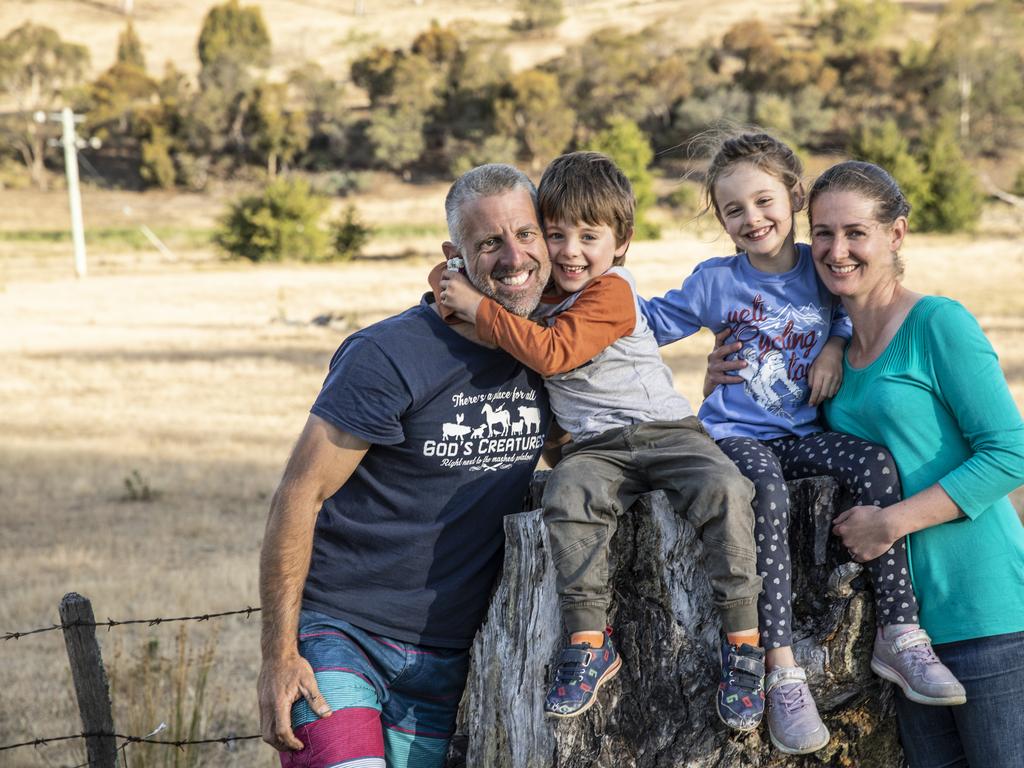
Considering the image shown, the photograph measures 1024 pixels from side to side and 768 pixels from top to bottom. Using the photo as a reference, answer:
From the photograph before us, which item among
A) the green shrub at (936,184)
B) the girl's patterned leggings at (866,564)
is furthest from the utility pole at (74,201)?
the girl's patterned leggings at (866,564)

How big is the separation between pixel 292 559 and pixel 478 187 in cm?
121

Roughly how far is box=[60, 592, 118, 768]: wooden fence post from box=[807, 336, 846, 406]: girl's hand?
274 cm

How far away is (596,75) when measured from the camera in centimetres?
7669

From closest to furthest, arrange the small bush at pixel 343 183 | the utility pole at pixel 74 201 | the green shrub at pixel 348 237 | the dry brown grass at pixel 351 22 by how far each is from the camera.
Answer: the utility pole at pixel 74 201 → the green shrub at pixel 348 237 → the small bush at pixel 343 183 → the dry brown grass at pixel 351 22

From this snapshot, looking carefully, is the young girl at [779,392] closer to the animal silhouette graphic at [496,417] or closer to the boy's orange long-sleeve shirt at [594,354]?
the boy's orange long-sleeve shirt at [594,354]

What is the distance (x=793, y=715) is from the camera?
2.91 meters

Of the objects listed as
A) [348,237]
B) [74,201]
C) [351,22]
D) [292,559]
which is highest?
[351,22]

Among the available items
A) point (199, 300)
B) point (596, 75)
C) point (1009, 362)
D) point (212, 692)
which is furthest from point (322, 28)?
point (212, 692)

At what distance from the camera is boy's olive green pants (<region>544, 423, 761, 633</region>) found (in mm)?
2924

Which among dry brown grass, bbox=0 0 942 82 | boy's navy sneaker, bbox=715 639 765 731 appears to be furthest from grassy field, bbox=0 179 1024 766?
dry brown grass, bbox=0 0 942 82

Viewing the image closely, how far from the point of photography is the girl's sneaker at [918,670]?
283cm

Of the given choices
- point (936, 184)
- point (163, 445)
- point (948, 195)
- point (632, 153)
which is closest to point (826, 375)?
point (163, 445)

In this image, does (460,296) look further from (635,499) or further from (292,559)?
(292,559)

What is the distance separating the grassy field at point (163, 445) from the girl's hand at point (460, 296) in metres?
1.30
